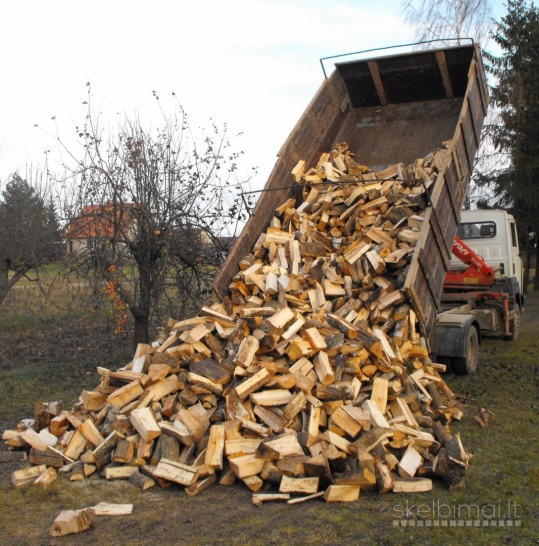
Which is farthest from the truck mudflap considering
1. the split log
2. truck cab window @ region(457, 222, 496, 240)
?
the split log

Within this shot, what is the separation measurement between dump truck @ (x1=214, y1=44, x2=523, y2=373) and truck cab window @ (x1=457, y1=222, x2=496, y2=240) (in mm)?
2206

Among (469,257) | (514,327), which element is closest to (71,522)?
(469,257)

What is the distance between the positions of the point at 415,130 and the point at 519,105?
15.0 m

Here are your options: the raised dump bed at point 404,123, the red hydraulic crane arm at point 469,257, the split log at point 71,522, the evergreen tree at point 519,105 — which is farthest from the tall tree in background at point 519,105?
the split log at point 71,522

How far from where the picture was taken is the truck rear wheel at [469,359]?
26.5 feet

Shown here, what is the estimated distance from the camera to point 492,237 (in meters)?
11.2

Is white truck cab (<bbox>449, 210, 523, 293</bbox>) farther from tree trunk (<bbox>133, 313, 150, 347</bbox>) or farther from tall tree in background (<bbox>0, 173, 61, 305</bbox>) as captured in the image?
tall tree in background (<bbox>0, 173, 61, 305</bbox>)

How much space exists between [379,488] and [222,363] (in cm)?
170

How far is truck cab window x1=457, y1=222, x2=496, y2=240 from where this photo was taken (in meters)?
11.2

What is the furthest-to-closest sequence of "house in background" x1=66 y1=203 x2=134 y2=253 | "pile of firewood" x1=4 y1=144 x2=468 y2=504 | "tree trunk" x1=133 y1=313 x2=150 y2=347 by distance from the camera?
"tree trunk" x1=133 y1=313 x2=150 y2=347, "house in background" x1=66 y1=203 x2=134 y2=253, "pile of firewood" x1=4 y1=144 x2=468 y2=504

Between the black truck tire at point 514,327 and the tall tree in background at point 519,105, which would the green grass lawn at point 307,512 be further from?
the tall tree in background at point 519,105

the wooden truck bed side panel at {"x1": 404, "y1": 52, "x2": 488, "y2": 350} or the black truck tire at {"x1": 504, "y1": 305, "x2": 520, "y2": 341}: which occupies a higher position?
the wooden truck bed side panel at {"x1": 404, "y1": 52, "x2": 488, "y2": 350}

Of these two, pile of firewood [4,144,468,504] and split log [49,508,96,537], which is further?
pile of firewood [4,144,468,504]

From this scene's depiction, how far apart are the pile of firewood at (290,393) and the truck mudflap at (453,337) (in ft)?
5.31
